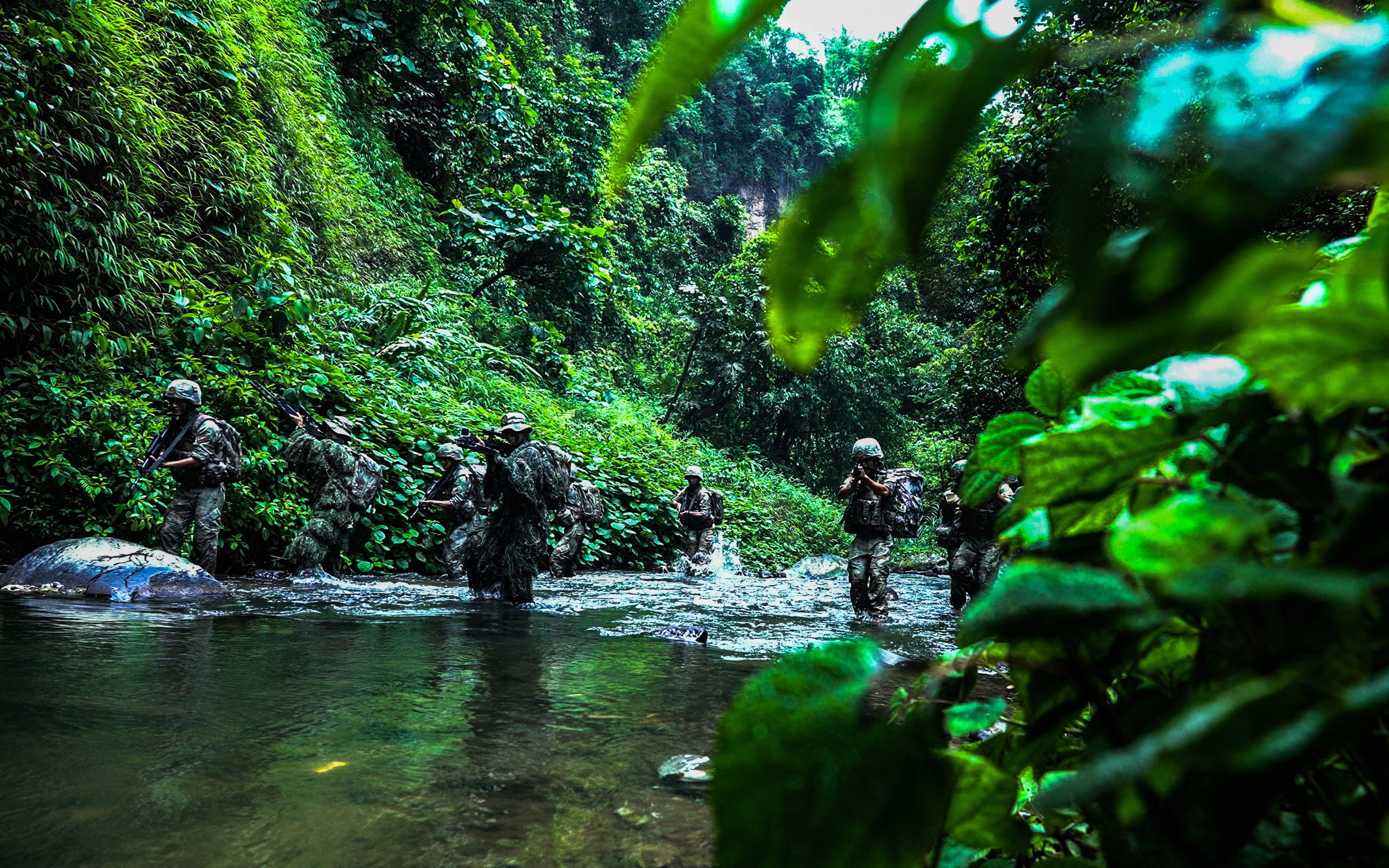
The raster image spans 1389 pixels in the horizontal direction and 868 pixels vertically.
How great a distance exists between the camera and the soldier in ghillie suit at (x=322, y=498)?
8.83m

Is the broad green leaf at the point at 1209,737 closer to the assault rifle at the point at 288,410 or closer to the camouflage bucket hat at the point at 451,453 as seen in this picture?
the assault rifle at the point at 288,410

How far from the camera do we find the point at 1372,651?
0.38 metres

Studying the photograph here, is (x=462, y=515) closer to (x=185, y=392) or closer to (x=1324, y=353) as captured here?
(x=185, y=392)

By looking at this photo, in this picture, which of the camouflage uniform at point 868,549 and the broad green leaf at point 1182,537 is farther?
the camouflage uniform at point 868,549

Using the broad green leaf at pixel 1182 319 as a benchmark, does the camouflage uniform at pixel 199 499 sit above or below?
above

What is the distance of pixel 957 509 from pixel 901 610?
1454mm

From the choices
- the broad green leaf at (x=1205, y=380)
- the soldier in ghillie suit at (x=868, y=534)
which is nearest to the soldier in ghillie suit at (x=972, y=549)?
the soldier in ghillie suit at (x=868, y=534)

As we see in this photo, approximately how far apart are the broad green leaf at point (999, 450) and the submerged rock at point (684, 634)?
5466 mm

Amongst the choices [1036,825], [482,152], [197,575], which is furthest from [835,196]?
[482,152]

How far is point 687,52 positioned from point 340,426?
9879mm

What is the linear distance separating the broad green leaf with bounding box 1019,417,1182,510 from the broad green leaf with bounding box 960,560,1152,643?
0.12 m

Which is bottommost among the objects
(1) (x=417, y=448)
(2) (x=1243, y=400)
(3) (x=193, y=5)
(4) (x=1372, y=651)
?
(4) (x=1372, y=651)

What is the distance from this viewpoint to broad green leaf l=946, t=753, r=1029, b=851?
0.62 meters

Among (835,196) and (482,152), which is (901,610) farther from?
(482,152)
